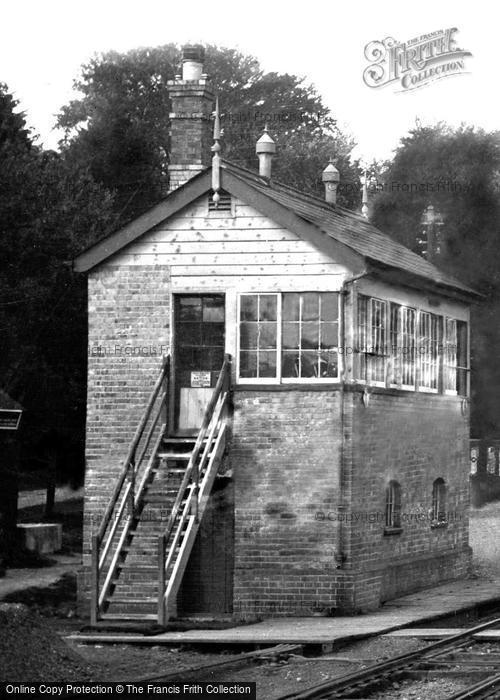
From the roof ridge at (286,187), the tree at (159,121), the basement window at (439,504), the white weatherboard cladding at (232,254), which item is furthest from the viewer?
the tree at (159,121)

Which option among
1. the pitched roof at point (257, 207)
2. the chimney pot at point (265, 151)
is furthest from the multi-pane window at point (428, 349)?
the chimney pot at point (265, 151)

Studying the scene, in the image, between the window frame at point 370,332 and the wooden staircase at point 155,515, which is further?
the window frame at point 370,332

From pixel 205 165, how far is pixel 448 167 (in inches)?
1006

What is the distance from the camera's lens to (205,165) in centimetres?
2617

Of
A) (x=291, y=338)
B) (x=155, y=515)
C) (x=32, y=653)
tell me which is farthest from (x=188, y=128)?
(x=32, y=653)

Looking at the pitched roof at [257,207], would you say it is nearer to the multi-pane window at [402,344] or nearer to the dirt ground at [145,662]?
the multi-pane window at [402,344]

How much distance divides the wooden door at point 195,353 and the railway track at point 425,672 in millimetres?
5974

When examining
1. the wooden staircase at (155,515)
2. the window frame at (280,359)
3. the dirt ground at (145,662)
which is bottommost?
the dirt ground at (145,662)

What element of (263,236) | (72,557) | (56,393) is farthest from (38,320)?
(263,236)

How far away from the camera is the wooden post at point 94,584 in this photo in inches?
862

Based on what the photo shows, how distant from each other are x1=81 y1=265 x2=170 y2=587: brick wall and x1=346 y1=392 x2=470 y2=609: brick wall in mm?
3253

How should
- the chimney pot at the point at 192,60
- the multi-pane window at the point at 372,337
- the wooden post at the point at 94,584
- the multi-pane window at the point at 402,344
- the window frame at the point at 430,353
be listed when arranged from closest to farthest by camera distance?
1. the wooden post at the point at 94,584
2. the multi-pane window at the point at 372,337
3. the multi-pane window at the point at 402,344
4. the chimney pot at the point at 192,60
5. the window frame at the point at 430,353

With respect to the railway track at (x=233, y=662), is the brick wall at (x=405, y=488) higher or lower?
higher

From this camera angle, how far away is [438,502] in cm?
2870
